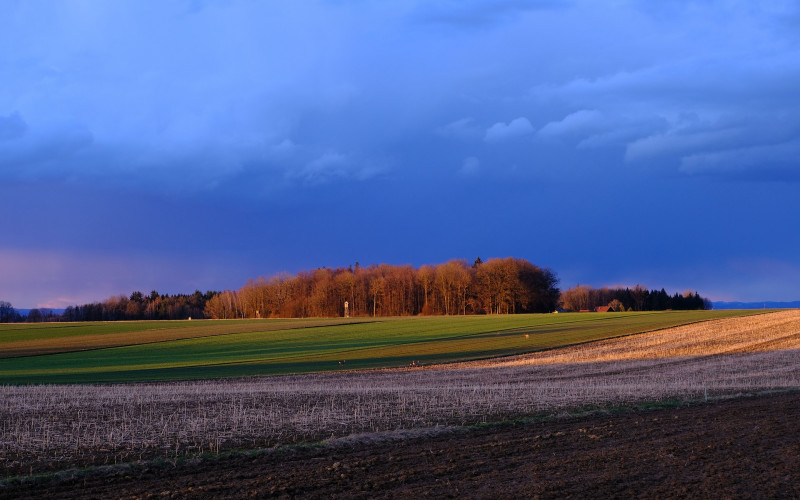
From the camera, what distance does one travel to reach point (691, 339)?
178ft

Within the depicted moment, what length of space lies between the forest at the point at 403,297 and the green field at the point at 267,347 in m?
48.0

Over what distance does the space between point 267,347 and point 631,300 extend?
4832 inches

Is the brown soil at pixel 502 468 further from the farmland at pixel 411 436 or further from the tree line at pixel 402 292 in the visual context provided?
A: the tree line at pixel 402 292

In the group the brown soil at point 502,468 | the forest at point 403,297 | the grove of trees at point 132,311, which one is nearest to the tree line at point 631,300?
the forest at point 403,297

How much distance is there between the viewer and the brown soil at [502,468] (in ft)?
31.0

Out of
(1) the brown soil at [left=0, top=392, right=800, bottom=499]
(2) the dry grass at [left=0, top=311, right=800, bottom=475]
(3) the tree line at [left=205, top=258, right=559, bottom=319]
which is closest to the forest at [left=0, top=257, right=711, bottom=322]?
(3) the tree line at [left=205, top=258, right=559, bottom=319]

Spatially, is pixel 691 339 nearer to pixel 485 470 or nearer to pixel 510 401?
pixel 510 401

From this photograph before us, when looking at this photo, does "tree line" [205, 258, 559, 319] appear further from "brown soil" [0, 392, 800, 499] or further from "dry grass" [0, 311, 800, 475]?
"brown soil" [0, 392, 800, 499]

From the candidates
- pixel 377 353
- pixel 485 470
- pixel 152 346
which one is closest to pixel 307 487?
pixel 485 470

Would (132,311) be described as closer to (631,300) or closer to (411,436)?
(631,300)

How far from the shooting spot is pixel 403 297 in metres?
150

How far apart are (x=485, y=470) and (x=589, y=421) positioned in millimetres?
6541

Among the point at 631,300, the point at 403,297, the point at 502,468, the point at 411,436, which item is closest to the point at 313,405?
the point at 411,436

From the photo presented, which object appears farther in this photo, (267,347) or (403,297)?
(403,297)
